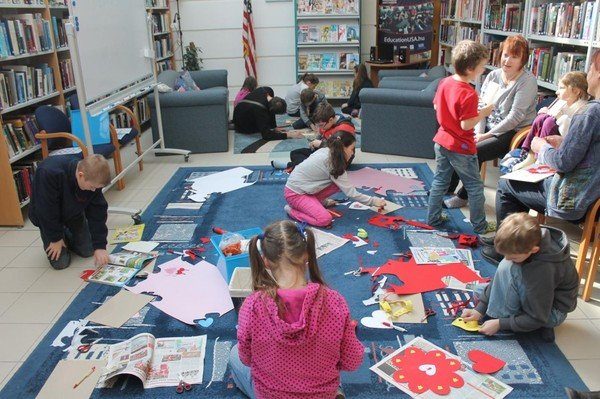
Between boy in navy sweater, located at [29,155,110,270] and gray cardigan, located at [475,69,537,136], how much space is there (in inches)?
110

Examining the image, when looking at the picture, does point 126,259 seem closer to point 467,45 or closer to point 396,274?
point 396,274

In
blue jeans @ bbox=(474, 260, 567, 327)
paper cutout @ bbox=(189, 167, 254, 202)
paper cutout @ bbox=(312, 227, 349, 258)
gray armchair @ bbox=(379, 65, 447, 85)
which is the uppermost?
gray armchair @ bbox=(379, 65, 447, 85)

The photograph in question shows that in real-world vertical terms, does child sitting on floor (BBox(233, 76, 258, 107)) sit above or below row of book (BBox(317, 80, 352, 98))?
above

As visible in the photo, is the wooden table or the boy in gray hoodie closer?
the boy in gray hoodie

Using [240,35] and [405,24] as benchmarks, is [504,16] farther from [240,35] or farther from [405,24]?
[240,35]

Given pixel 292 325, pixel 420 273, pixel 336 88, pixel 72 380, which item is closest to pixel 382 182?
pixel 420 273

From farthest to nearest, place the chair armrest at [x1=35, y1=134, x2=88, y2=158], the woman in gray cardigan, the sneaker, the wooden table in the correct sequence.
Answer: the wooden table < the sneaker < the chair armrest at [x1=35, y1=134, x2=88, y2=158] < the woman in gray cardigan

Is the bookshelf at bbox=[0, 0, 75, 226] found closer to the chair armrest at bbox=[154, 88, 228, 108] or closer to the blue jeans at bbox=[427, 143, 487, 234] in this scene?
the chair armrest at bbox=[154, 88, 228, 108]

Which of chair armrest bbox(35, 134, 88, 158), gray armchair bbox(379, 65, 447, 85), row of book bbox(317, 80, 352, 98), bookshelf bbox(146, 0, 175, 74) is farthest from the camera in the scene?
row of book bbox(317, 80, 352, 98)

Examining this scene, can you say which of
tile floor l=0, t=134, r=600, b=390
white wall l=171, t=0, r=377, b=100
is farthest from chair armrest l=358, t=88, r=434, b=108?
white wall l=171, t=0, r=377, b=100

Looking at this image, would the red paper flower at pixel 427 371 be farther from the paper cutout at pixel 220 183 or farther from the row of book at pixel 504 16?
the row of book at pixel 504 16

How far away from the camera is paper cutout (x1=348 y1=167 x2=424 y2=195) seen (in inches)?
161

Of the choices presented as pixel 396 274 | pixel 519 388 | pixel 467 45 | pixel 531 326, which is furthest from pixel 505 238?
pixel 467 45

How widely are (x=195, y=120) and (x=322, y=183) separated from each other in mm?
2236
